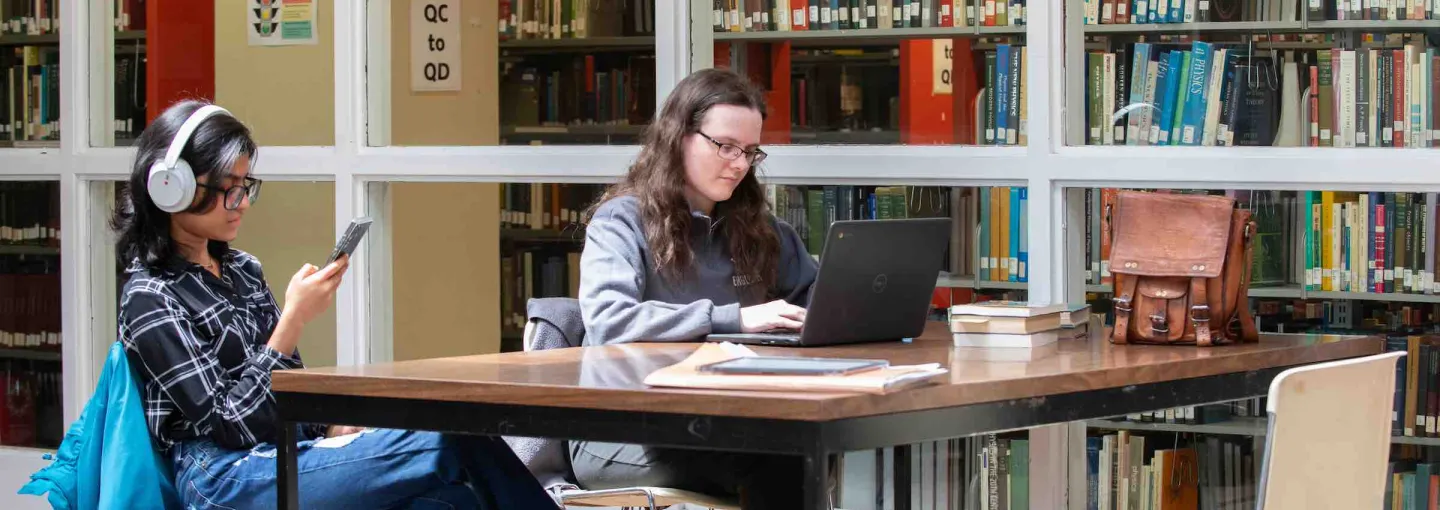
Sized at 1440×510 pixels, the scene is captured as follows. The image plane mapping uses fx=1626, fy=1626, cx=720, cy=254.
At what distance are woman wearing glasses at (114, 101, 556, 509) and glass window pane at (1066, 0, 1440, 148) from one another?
1588 mm

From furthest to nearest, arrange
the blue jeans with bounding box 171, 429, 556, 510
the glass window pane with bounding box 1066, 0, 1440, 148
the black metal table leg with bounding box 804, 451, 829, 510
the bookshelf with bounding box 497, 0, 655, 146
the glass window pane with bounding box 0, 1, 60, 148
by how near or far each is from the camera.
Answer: the glass window pane with bounding box 0, 1, 60, 148 → the bookshelf with bounding box 497, 0, 655, 146 → the glass window pane with bounding box 1066, 0, 1440, 148 → the blue jeans with bounding box 171, 429, 556, 510 → the black metal table leg with bounding box 804, 451, 829, 510

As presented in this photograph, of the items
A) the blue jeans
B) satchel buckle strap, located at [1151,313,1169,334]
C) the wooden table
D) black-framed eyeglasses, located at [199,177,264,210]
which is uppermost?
black-framed eyeglasses, located at [199,177,264,210]

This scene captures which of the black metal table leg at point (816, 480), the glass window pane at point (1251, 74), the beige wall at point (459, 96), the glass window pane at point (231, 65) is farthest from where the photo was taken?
the glass window pane at point (231, 65)

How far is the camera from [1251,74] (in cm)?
334

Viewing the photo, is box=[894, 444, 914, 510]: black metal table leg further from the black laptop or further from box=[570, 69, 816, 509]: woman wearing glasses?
the black laptop

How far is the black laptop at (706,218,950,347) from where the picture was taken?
2486 mm

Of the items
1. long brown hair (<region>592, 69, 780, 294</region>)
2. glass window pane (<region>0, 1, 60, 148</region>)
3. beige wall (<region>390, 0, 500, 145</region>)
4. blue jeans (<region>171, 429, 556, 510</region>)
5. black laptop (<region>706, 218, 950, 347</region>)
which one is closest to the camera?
blue jeans (<region>171, 429, 556, 510</region>)

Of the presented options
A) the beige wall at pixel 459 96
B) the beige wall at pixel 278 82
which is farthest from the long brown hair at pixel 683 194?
the beige wall at pixel 278 82

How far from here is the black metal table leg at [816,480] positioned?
1810mm

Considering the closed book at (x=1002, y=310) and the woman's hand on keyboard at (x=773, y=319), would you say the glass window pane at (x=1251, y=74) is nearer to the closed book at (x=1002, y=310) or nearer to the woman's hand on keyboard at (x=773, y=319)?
the closed book at (x=1002, y=310)

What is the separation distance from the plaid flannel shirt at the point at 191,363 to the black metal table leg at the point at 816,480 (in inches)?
37.9

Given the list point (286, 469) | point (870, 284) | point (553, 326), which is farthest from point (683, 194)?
Result: point (286, 469)

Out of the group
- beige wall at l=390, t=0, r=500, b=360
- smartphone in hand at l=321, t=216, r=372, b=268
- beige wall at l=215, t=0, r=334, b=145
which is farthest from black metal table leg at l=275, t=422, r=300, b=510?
beige wall at l=215, t=0, r=334, b=145

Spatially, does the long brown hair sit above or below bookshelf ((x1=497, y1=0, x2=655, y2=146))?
below
